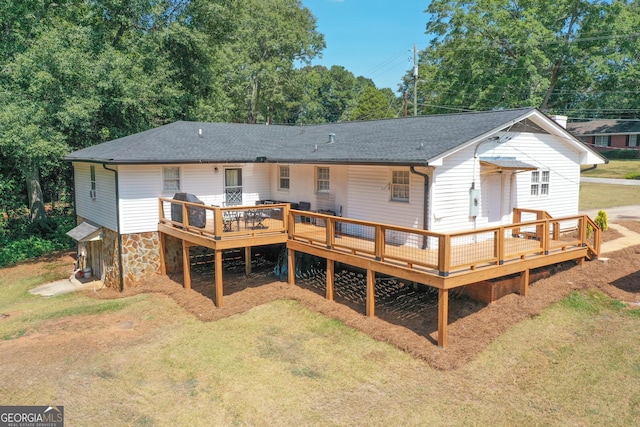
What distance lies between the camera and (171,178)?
15719 mm

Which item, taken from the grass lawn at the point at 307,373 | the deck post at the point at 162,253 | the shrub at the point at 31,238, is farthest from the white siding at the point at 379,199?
the shrub at the point at 31,238

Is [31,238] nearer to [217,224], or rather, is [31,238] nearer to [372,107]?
[217,224]

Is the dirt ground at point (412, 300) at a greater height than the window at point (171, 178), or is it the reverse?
the window at point (171, 178)

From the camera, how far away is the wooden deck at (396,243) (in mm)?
9633

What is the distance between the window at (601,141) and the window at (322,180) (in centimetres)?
4570

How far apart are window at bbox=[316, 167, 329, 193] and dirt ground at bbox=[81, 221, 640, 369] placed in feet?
8.74

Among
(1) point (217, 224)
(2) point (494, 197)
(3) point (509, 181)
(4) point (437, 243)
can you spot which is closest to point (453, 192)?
(4) point (437, 243)

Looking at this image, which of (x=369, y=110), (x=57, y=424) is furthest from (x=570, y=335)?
(x=369, y=110)

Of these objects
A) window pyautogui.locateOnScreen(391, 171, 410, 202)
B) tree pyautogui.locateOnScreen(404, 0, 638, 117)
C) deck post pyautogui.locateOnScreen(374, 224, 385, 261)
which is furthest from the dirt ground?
tree pyautogui.locateOnScreen(404, 0, 638, 117)

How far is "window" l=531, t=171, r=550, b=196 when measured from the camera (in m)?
14.7

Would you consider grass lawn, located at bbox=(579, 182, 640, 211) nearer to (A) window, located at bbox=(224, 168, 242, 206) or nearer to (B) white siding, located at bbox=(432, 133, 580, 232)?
(B) white siding, located at bbox=(432, 133, 580, 232)

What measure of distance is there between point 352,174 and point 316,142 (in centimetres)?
402

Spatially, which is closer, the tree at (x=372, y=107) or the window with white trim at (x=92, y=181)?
the window with white trim at (x=92, y=181)

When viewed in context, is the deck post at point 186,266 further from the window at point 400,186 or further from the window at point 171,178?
the window at point 400,186
